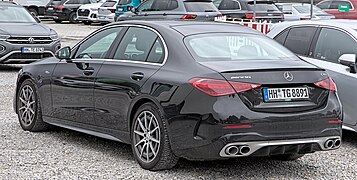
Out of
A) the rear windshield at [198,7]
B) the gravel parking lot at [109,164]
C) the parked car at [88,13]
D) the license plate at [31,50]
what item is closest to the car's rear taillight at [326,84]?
the gravel parking lot at [109,164]

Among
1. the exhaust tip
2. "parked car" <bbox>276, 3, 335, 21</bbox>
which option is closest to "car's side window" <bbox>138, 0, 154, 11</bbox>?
"parked car" <bbox>276, 3, 335, 21</bbox>

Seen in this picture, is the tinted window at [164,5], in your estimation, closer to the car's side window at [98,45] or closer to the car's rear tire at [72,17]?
the car's rear tire at [72,17]

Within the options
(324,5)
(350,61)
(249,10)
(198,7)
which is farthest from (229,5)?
(350,61)

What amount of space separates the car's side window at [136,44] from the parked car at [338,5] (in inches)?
917

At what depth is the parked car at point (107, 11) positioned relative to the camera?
116ft

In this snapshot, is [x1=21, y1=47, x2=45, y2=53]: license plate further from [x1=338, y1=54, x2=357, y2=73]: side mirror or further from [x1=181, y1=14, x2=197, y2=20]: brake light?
[x1=338, y1=54, x2=357, y2=73]: side mirror

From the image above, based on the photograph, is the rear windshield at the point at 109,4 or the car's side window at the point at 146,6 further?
the rear windshield at the point at 109,4

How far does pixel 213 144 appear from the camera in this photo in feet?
20.6

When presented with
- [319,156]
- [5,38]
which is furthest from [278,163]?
[5,38]

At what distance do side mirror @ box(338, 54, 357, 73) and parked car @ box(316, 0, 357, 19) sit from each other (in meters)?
21.8

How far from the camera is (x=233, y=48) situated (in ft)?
23.2

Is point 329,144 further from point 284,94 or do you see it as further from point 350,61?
point 350,61

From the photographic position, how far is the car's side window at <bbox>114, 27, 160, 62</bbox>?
7.32 m

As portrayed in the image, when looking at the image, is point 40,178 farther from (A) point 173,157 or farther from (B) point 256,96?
(B) point 256,96
